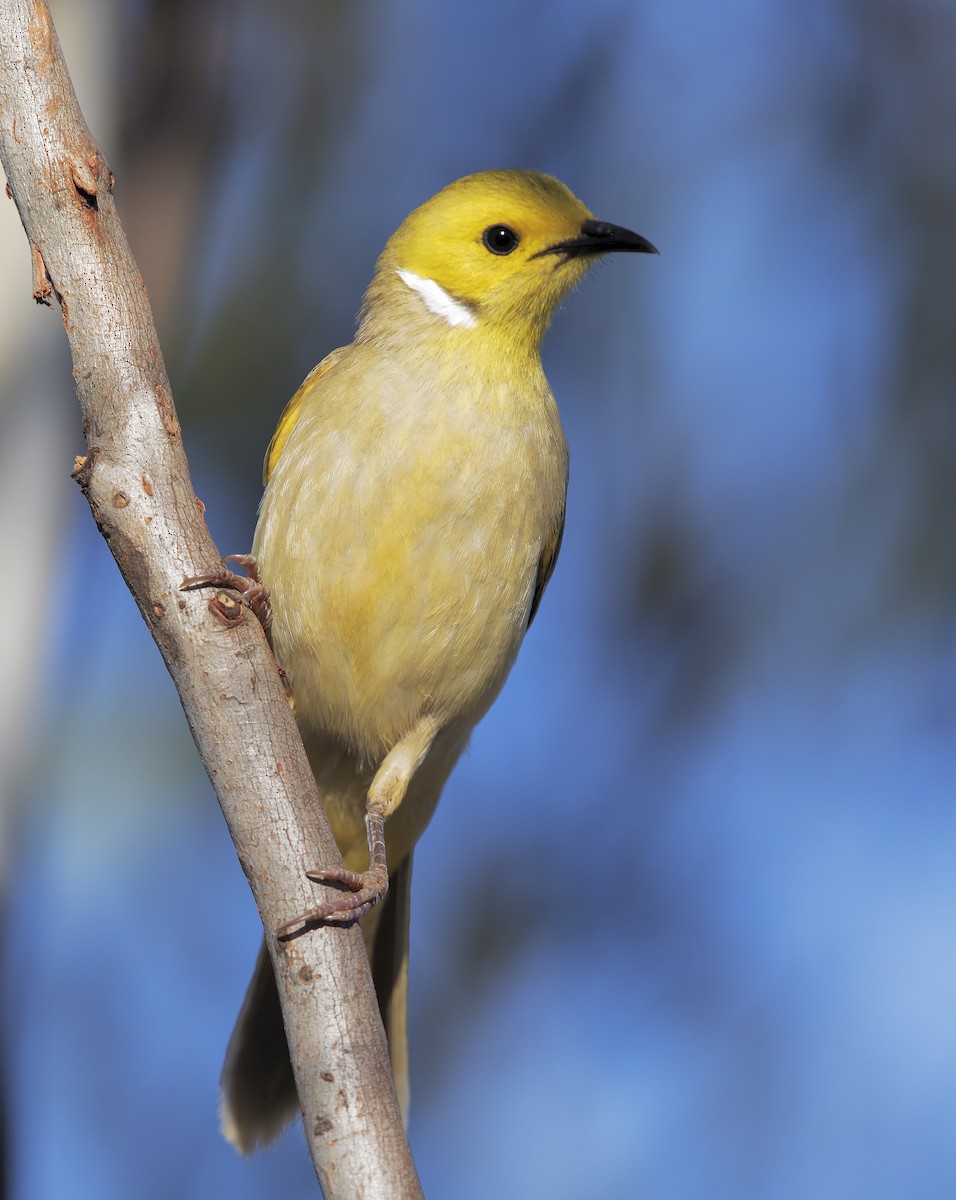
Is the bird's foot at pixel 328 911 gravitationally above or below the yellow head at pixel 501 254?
below

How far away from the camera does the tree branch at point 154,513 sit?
9.53ft

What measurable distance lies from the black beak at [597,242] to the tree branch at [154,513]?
1.94 m

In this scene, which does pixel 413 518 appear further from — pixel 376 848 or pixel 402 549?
pixel 376 848

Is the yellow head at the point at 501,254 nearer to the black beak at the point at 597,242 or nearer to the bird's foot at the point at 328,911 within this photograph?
the black beak at the point at 597,242

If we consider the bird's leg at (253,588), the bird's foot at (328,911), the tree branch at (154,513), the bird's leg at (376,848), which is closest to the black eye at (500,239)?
the bird's leg at (253,588)

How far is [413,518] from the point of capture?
13.5 ft

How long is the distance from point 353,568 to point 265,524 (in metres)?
0.40

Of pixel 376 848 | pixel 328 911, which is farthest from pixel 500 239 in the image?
pixel 328 911

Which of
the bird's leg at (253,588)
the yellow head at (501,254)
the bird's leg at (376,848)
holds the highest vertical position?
the yellow head at (501,254)

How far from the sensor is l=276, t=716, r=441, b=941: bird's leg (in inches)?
115

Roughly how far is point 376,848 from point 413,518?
3.19ft

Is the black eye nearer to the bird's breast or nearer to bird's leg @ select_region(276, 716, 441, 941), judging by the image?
the bird's breast

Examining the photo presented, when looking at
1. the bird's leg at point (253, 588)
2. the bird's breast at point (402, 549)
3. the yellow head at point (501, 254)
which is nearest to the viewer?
the bird's leg at point (253, 588)

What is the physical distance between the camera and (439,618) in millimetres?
4242
